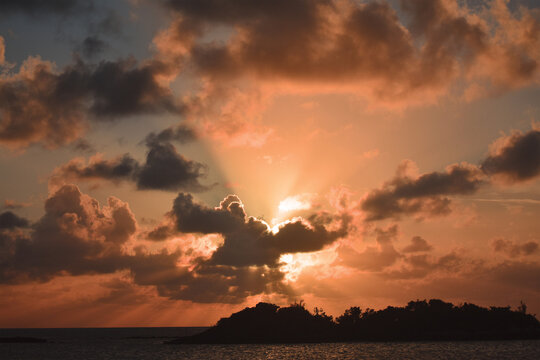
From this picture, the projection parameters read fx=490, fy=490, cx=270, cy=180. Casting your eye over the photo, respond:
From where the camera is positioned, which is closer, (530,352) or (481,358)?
(481,358)

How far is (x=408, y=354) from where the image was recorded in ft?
428

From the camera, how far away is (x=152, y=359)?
135 meters

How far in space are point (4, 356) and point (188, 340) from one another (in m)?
66.0

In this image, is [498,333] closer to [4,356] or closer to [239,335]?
[239,335]

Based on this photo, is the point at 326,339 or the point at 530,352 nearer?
the point at 530,352

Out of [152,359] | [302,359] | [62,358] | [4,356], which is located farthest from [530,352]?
[4,356]

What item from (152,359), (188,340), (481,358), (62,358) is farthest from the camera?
(188,340)

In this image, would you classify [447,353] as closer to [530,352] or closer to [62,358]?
[530,352]

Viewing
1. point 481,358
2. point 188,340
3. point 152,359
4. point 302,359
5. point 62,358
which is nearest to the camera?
point 481,358

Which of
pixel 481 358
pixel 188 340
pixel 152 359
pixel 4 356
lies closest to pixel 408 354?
pixel 481 358

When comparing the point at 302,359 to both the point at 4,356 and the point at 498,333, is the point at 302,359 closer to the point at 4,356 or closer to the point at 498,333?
the point at 4,356

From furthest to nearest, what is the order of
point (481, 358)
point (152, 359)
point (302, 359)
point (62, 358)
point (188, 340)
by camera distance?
1. point (188, 340)
2. point (62, 358)
3. point (152, 359)
4. point (302, 359)
5. point (481, 358)

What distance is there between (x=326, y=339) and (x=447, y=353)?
241 feet


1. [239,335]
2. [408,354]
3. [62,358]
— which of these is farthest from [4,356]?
[408,354]
